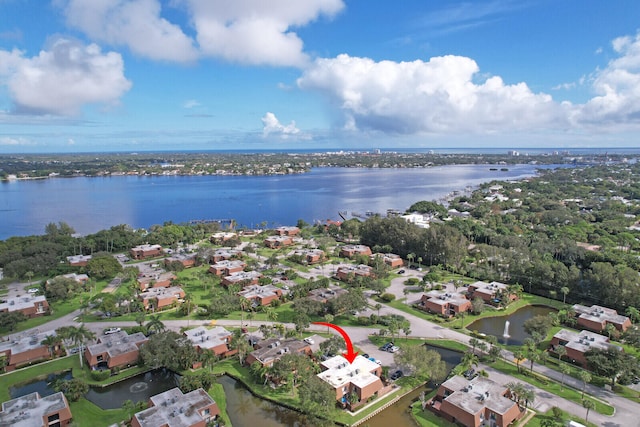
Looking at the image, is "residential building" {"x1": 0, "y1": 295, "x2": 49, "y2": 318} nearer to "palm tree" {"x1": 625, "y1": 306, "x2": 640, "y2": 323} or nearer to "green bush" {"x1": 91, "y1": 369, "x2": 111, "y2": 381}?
"green bush" {"x1": 91, "y1": 369, "x2": 111, "y2": 381}

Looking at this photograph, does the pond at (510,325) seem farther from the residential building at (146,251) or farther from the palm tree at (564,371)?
the residential building at (146,251)

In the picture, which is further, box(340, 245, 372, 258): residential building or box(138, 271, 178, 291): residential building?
box(340, 245, 372, 258): residential building

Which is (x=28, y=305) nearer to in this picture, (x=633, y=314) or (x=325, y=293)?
(x=325, y=293)

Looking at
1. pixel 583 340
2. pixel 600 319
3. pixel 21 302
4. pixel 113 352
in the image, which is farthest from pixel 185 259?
pixel 600 319

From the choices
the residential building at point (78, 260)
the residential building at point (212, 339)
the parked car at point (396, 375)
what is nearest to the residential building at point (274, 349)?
the residential building at point (212, 339)

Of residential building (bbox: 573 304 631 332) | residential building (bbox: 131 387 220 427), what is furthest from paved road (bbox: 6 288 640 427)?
residential building (bbox: 131 387 220 427)
